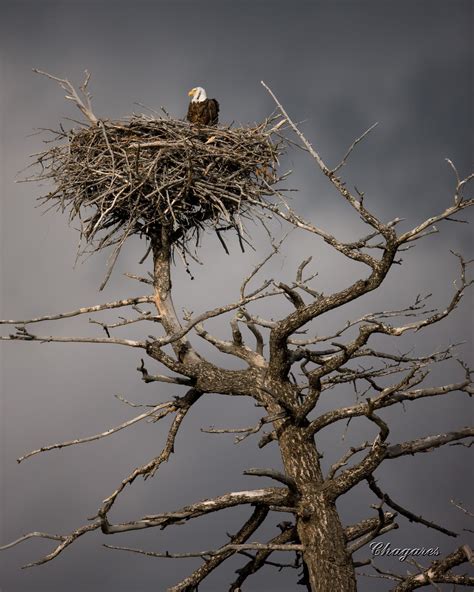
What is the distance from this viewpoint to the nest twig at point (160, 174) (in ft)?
25.9

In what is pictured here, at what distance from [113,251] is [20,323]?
3.48 ft

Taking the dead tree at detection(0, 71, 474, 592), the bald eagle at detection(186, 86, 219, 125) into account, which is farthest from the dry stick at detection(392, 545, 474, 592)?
the bald eagle at detection(186, 86, 219, 125)

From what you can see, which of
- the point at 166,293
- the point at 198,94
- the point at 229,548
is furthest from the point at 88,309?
the point at 198,94

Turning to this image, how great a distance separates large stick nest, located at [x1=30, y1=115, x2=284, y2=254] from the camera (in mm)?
7896

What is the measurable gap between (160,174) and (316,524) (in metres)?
3.58

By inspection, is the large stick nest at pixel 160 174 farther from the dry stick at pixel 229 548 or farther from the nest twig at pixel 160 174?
the dry stick at pixel 229 548

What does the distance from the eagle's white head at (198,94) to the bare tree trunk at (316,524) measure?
15.2 ft

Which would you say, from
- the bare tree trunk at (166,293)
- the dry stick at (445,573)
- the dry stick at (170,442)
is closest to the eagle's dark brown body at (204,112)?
the bare tree trunk at (166,293)

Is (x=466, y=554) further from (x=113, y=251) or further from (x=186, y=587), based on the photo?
(x=113, y=251)

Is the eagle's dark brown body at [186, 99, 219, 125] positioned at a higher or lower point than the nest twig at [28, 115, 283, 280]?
higher

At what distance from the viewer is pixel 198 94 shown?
1002 cm

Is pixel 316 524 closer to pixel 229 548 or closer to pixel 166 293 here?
pixel 229 548

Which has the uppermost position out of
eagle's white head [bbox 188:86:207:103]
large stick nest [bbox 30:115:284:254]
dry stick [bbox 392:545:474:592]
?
eagle's white head [bbox 188:86:207:103]

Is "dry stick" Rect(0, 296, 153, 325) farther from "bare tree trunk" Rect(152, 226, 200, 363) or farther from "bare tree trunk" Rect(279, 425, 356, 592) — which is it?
"bare tree trunk" Rect(279, 425, 356, 592)
